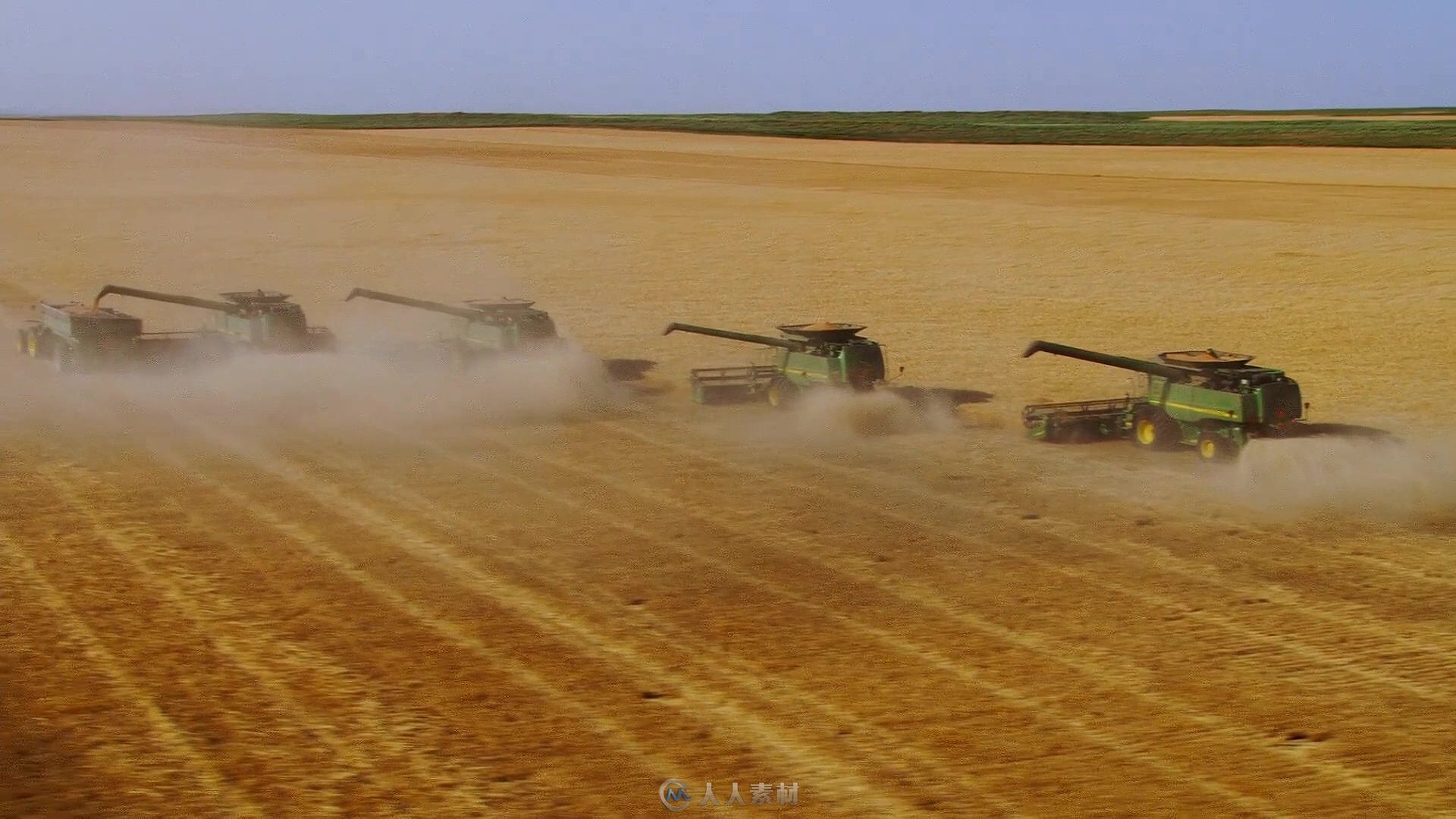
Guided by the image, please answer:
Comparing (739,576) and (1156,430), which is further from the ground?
(1156,430)

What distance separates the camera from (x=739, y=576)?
1547 centimetres

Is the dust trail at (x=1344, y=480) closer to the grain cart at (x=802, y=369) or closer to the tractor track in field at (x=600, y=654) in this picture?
the grain cart at (x=802, y=369)

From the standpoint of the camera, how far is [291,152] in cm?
8425

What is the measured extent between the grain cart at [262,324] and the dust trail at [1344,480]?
17.1 metres

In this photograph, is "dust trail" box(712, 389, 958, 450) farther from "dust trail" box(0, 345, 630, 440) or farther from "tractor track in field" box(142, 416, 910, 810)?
"tractor track in field" box(142, 416, 910, 810)

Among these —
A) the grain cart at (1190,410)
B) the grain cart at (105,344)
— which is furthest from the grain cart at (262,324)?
the grain cart at (1190,410)

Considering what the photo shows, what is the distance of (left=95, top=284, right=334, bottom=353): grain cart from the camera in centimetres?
2872

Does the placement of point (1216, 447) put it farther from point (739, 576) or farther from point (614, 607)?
point (614, 607)

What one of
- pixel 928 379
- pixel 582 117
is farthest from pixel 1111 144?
pixel 928 379

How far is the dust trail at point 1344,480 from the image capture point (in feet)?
59.8

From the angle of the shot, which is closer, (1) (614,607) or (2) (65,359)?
(1) (614,607)

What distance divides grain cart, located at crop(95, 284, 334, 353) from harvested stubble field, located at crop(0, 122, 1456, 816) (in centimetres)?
Result: 98

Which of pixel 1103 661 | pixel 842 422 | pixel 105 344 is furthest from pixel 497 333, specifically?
pixel 1103 661

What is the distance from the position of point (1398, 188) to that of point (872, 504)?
44.4m
